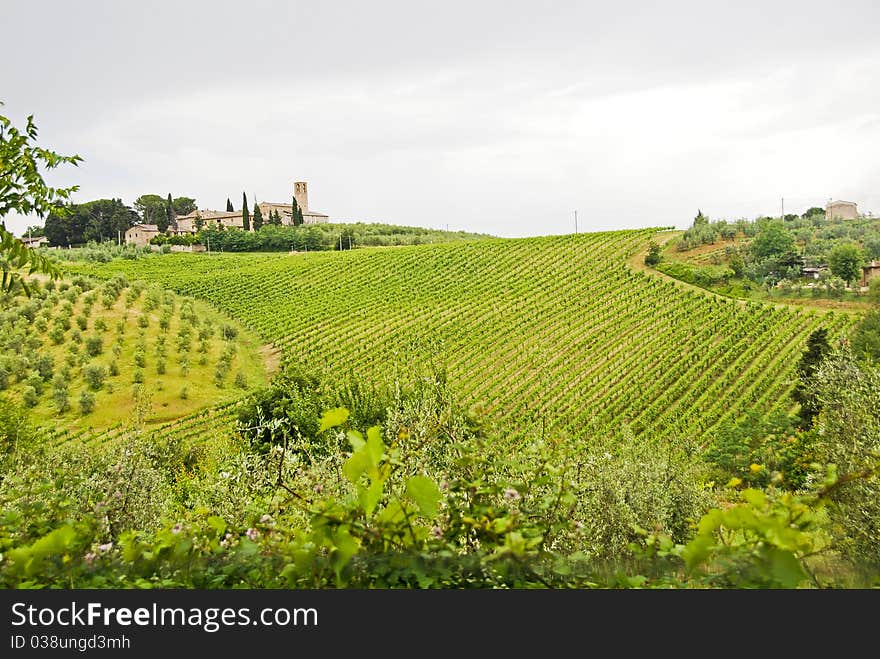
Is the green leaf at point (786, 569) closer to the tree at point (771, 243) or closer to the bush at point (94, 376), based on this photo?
the bush at point (94, 376)

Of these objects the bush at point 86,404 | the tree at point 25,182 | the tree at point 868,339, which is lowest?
Result: the bush at point 86,404

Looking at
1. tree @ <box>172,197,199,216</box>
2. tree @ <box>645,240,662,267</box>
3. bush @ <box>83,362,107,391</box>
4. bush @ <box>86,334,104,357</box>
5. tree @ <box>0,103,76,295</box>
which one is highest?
tree @ <box>172,197,199,216</box>

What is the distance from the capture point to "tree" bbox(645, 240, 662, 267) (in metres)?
51.0

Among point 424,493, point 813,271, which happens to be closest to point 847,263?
point 813,271

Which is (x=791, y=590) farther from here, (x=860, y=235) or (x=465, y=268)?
(x=860, y=235)

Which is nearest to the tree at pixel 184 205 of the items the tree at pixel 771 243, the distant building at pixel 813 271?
the tree at pixel 771 243

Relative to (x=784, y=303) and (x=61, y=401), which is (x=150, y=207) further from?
(x=784, y=303)

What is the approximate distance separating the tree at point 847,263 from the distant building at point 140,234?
7267cm

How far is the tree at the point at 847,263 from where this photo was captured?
138ft

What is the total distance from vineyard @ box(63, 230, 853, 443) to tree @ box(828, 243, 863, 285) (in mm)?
7732

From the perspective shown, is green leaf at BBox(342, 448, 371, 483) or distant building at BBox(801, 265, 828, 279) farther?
distant building at BBox(801, 265, 828, 279)

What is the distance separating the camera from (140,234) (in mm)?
85562

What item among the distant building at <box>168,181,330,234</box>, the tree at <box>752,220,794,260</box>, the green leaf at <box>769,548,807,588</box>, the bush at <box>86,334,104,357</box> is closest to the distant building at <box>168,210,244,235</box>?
the distant building at <box>168,181,330,234</box>

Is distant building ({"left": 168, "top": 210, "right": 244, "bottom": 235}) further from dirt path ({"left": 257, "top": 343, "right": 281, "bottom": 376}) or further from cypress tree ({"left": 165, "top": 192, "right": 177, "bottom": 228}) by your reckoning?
dirt path ({"left": 257, "top": 343, "right": 281, "bottom": 376})
